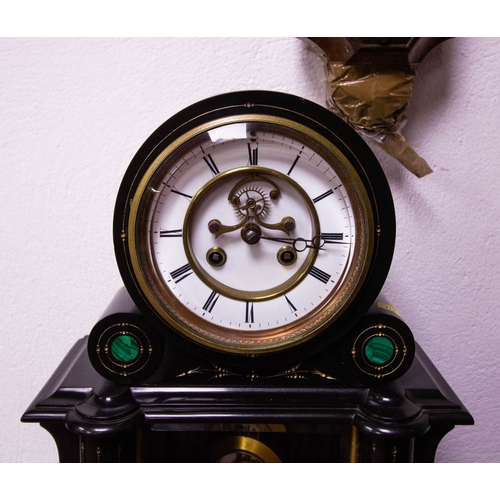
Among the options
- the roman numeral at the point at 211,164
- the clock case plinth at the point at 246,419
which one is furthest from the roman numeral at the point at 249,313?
the roman numeral at the point at 211,164

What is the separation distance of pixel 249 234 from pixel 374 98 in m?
0.39

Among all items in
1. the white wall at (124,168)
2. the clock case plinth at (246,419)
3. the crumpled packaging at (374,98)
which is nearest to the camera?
the clock case plinth at (246,419)

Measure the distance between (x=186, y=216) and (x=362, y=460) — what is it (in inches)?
19.3

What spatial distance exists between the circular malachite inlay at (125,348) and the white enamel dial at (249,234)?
8cm

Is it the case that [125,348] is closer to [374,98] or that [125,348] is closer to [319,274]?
[319,274]

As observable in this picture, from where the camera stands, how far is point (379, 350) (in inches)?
34.9

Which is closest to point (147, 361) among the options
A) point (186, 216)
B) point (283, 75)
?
point (186, 216)

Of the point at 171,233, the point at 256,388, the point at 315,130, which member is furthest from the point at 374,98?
the point at 256,388

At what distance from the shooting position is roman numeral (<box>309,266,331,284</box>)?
877mm

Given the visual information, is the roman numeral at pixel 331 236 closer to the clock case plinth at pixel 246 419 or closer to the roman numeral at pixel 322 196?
the roman numeral at pixel 322 196

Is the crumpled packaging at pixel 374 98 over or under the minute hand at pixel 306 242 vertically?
over

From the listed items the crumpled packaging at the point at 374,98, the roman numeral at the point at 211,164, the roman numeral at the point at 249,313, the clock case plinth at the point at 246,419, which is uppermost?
the crumpled packaging at the point at 374,98

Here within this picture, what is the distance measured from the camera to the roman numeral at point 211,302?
2.89ft

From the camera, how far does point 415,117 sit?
115cm
